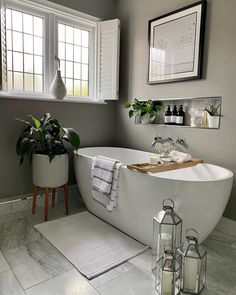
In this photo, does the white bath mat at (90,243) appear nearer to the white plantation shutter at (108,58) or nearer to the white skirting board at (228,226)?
the white skirting board at (228,226)

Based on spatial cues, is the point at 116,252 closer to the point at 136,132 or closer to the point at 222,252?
the point at 222,252

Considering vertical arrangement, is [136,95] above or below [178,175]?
above

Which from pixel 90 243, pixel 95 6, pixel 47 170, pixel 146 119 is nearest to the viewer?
pixel 90 243

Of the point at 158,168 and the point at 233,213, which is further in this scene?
the point at 233,213

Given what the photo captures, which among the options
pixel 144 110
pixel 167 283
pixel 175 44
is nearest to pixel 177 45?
pixel 175 44

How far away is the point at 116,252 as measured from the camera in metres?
1.93

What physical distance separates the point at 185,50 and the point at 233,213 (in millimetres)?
1696

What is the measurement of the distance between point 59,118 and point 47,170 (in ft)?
2.53

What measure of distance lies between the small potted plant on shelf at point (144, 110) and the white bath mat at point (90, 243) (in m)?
1.32

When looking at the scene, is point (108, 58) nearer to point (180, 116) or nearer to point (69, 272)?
point (180, 116)

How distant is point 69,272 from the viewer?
168 cm

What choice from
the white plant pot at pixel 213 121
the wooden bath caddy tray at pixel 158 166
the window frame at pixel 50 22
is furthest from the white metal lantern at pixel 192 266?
the window frame at pixel 50 22

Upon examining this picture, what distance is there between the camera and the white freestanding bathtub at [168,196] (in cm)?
172

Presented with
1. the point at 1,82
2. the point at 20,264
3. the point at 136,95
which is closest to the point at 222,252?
the point at 20,264
